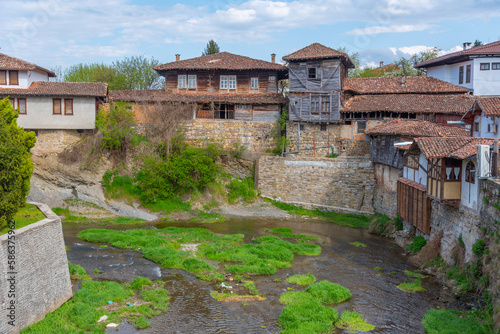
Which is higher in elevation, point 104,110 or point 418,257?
point 104,110

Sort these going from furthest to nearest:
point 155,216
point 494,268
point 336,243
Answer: point 155,216 → point 336,243 → point 494,268

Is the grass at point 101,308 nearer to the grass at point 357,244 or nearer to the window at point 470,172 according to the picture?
the grass at point 357,244

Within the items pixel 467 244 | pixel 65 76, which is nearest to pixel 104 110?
pixel 65 76

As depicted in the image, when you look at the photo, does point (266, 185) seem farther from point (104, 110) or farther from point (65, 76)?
point (65, 76)

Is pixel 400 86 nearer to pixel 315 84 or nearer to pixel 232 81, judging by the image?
pixel 315 84

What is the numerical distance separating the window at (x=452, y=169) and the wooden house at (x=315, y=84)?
14.6 metres

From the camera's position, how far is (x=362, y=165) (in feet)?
104

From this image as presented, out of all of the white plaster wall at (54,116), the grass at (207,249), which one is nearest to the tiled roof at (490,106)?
the grass at (207,249)

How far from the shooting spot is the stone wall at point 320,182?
3164 centimetres

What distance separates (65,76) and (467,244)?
44930 millimetres

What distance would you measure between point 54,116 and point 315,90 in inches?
764

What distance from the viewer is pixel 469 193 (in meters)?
18.4

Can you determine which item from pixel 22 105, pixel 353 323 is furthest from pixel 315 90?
pixel 22 105

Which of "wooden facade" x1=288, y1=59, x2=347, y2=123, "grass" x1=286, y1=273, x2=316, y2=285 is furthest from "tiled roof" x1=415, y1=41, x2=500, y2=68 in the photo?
"grass" x1=286, y1=273, x2=316, y2=285
